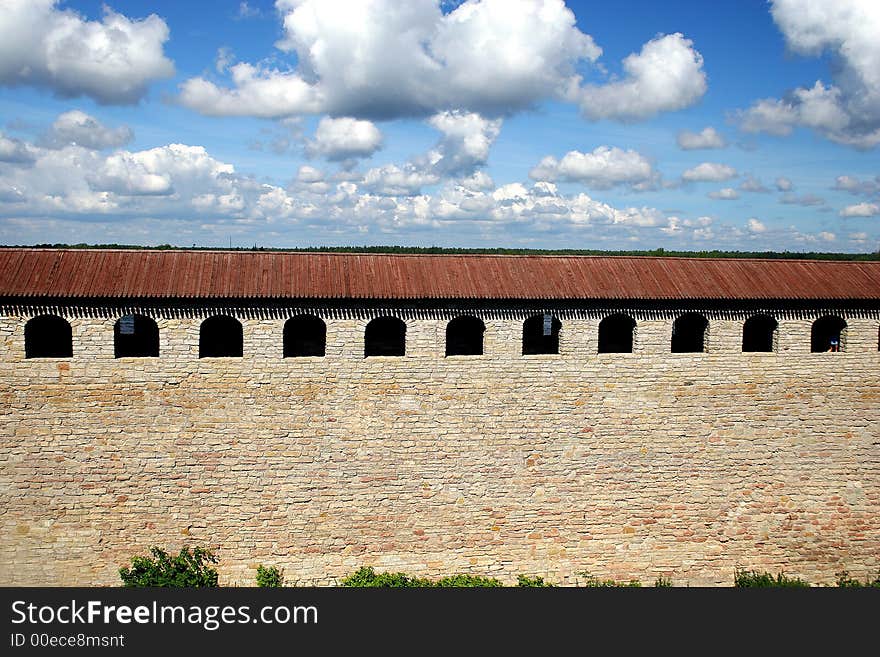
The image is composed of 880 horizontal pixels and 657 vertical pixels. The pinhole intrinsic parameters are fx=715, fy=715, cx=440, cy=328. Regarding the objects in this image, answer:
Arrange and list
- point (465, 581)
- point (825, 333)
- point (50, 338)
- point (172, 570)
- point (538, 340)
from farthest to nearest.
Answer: point (825, 333) < point (538, 340) < point (50, 338) < point (465, 581) < point (172, 570)

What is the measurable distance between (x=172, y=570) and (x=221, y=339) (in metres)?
4.51

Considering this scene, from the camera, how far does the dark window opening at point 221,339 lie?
1444cm

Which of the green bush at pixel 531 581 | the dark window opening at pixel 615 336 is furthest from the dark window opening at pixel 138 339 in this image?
the dark window opening at pixel 615 336

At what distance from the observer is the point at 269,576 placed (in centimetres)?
1320

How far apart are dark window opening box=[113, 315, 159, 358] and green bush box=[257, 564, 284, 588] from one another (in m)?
4.60

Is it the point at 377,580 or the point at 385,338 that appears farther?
the point at 385,338

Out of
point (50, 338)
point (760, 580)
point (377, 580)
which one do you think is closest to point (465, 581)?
point (377, 580)

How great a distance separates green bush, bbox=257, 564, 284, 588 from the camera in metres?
13.1

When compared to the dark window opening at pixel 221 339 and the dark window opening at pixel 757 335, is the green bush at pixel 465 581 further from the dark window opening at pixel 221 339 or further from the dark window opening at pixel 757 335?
the dark window opening at pixel 757 335

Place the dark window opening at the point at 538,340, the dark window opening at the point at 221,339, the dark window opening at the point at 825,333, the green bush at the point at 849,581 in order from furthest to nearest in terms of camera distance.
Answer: the dark window opening at the point at 825,333 < the dark window opening at the point at 538,340 < the green bush at the point at 849,581 < the dark window opening at the point at 221,339

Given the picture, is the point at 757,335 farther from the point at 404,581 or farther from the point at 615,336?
the point at 404,581

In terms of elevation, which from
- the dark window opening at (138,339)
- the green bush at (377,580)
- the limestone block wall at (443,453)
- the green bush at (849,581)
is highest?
the dark window opening at (138,339)

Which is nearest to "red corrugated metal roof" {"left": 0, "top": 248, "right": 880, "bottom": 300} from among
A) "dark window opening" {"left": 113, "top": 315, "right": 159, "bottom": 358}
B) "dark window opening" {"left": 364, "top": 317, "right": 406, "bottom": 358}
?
"dark window opening" {"left": 364, "top": 317, "right": 406, "bottom": 358}

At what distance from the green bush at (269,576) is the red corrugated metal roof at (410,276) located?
5036mm
